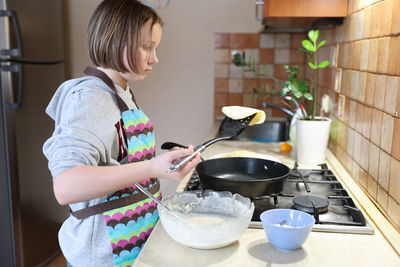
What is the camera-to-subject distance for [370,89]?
1.31 metres

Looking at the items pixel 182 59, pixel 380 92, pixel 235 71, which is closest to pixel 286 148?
pixel 380 92

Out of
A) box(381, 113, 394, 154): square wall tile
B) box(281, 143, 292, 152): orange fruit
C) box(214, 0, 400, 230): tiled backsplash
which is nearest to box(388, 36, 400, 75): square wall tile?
box(214, 0, 400, 230): tiled backsplash

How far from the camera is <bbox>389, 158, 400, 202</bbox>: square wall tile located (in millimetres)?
1037

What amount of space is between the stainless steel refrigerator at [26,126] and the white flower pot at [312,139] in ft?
4.81

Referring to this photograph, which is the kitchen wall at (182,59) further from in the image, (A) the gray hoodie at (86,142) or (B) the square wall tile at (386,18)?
(A) the gray hoodie at (86,142)

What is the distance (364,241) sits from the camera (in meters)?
0.96

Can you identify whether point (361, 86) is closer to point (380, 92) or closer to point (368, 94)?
point (368, 94)

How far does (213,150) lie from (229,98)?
0.88 m

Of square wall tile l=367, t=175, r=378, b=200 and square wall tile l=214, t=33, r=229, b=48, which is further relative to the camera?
square wall tile l=214, t=33, r=229, b=48

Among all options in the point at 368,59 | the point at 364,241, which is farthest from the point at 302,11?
the point at 364,241

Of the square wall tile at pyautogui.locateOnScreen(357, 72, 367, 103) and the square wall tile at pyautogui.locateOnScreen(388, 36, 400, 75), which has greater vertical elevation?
the square wall tile at pyautogui.locateOnScreen(388, 36, 400, 75)

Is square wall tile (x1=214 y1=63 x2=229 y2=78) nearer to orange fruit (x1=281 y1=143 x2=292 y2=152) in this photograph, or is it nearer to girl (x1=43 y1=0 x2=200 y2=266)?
orange fruit (x1=281 y1=143 x2=292 y2=152)

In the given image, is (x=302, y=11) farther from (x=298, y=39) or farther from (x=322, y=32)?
(x=298, y=39)

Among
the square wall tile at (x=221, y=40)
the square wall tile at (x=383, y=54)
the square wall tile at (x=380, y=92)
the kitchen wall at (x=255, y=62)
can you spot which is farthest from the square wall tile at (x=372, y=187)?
the square wall tile at (x=221, y=40)
